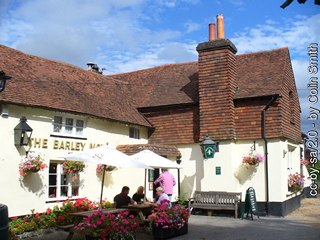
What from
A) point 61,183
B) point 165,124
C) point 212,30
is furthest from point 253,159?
point 61,183

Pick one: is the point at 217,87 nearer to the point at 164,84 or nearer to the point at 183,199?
the point at 164,84

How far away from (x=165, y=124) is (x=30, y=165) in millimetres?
7005

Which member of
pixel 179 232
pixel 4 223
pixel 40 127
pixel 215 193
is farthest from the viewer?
pixel 215 193

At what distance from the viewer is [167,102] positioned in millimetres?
16891

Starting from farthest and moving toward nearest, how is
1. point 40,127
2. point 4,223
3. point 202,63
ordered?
point 202,63 → point 40,127 → point 4,223

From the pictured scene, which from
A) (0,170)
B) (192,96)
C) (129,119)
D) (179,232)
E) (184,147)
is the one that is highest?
(192,96)

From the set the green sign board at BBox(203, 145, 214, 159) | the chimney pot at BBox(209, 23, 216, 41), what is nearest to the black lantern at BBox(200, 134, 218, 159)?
the green sign board at BBox(203, 145, 214, 159)

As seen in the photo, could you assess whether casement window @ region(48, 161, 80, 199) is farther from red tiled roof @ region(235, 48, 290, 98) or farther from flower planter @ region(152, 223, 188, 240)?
red tiled roof @ region(235, 48, 290, 98)

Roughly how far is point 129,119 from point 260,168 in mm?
5259

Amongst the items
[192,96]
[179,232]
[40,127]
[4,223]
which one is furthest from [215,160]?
[4,223]

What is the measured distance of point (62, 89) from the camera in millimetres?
14109

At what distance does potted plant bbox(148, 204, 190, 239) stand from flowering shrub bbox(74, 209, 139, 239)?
1281 millimetres

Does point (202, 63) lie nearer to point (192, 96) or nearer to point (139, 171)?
point (192, 96)

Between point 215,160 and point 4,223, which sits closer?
point 4,223
